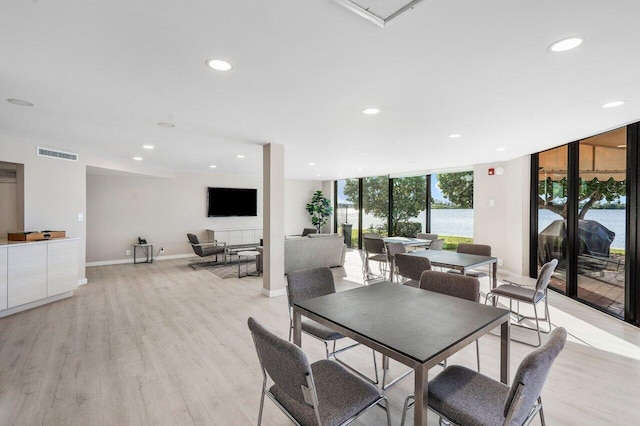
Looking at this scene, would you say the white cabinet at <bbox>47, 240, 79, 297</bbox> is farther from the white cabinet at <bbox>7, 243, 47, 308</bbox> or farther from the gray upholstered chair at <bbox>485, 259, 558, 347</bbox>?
the gray upholstered chair at <bbox>485, 259, 558, 347</bbox>

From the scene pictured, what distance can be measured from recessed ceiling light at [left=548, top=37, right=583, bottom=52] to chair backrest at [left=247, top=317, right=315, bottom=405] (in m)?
2.28

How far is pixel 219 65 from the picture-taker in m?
2.13

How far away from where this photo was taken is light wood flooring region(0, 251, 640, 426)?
1983 millimetres

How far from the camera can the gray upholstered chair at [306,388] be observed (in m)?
1.16

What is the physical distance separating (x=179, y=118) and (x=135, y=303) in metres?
2.81

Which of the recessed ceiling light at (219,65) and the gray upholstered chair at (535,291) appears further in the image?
the gray upholstered chair at (535,291)

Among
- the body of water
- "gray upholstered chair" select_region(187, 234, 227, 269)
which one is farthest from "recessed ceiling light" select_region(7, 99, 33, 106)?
the body of water

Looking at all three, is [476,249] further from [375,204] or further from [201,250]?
[201,250]

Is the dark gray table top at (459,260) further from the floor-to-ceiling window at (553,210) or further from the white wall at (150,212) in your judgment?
the white wall at (150,212)

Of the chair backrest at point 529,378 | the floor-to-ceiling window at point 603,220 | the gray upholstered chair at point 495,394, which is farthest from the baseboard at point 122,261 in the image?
the floor-to-ceiling window at point 603,220

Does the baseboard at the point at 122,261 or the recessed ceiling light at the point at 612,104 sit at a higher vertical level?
the recessed ceiling light at the point at 612,104

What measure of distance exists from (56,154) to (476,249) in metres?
6.67

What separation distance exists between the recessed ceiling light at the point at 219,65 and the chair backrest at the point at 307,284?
5.23 ft

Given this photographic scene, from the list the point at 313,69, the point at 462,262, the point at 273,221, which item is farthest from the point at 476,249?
the point at 313,69
